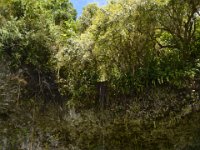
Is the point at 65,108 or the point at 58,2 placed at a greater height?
the point at 58,2

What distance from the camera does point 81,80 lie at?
9625 millimetres

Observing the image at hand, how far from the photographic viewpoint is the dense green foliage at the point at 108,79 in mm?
8742

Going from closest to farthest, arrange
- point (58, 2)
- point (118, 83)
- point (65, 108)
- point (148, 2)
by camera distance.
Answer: point (148, 2) < point (118, 83) < point (65, 108) < point (58, 2)

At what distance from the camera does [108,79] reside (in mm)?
9500

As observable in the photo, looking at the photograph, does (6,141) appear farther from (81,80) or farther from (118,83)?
(118,83)

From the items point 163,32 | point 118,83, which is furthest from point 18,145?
point 163,32

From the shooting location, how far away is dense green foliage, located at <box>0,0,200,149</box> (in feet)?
28.7

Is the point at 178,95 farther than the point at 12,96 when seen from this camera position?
No

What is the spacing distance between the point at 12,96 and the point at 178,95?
4503 mm

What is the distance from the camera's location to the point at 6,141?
32.3 feet

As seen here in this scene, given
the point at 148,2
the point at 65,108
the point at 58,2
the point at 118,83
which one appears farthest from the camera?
the point at 58,2

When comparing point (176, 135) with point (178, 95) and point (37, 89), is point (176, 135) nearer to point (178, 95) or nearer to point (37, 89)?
point (178, 95)

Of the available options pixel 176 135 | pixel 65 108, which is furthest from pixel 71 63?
pixel 176 135

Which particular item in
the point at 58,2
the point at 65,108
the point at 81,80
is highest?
the point at 58,2
